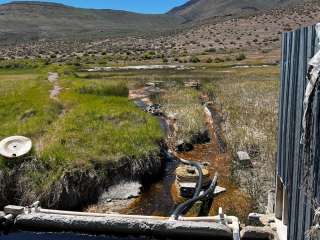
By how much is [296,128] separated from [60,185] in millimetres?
8766

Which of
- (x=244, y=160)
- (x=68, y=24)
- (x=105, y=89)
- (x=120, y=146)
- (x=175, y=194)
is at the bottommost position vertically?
(x=175, y=194)

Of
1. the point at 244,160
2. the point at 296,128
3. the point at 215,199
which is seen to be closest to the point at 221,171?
the point at 244,160

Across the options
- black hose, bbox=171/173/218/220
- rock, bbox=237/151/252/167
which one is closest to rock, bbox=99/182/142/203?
black hose, bbox=171/173/218/220

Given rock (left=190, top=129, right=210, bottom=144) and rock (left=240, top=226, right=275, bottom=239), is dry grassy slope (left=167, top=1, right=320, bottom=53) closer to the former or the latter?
rock (left=190, top=129, right=210, bottom=144)

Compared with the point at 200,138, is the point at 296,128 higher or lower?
higher

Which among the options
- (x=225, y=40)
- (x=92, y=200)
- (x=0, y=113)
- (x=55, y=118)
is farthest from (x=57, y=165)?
(x=225, y=40)

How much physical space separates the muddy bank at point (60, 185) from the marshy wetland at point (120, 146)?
0.03 meters

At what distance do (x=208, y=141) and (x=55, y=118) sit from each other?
676 cm

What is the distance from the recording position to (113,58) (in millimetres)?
77438

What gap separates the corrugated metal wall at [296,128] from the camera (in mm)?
7792

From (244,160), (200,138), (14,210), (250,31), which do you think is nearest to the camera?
(14,210)

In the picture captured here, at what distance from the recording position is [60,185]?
640 inches

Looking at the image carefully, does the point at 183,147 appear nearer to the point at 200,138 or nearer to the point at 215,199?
the point at 200,138

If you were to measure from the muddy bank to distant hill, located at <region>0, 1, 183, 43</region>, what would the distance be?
11642cm
